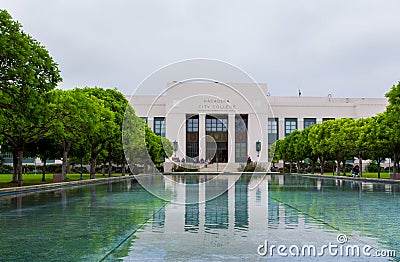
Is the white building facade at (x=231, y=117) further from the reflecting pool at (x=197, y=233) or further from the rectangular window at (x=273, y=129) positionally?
the reflecting pool at (x=197, y=233)

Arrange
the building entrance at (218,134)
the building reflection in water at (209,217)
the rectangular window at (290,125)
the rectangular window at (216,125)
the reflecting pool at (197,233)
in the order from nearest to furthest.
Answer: the reflecting pool at (197,233), the building reflection in water at (209,217), the building entrance at (218,134), the rectangular window at (216,125), the rectangular window at (290,125)

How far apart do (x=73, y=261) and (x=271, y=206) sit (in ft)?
34.2

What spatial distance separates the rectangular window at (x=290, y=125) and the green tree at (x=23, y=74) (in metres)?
77.1

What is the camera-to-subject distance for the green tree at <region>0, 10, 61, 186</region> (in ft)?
66.6

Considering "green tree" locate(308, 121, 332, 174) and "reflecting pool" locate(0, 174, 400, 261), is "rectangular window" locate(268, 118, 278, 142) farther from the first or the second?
"reflecting pool" locate(0, 174, 400, 261)

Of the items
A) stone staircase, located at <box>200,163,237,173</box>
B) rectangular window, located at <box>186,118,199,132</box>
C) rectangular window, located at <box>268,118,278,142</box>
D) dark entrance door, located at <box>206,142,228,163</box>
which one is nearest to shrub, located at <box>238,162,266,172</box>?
stone staircase, located at <box>200,163,237,173</box>

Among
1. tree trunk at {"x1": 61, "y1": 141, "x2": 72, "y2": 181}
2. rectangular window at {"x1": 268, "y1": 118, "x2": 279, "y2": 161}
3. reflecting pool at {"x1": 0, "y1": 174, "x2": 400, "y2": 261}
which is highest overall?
rectangular window at {"x1": 268, "y1": 118, "x2": 279, "y2": 161}

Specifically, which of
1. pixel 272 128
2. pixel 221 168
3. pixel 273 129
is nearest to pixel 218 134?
pixel 272 128

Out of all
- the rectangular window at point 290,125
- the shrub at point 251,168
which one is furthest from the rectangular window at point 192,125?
the shrub at point 251,168

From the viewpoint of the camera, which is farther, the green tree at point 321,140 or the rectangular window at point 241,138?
the rectangular window at point 241,138

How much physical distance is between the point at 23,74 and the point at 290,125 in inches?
3163

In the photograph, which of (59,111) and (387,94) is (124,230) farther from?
(387,94)

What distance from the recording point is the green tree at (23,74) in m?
20.3

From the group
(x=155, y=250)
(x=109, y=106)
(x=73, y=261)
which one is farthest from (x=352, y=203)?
(x=109, y=106)
